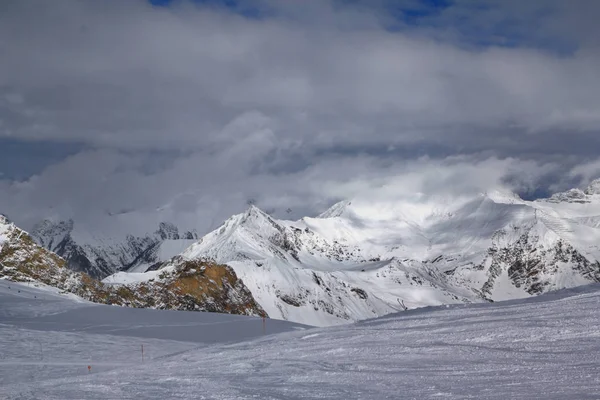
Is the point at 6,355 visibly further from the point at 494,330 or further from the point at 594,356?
the point at 594,356

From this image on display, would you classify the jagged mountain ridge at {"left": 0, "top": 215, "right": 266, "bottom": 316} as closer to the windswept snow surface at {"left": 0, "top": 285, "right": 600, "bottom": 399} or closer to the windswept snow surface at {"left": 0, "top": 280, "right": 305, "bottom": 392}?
the windswept snow surface at {"left": 0, "top": 280, "right": 305, "bottom": 392}

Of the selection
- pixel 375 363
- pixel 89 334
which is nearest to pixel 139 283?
pixel 89 334

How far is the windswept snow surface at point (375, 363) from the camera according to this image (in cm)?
1641

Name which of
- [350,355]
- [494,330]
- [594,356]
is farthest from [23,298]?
[594,356]

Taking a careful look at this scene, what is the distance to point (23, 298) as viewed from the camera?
51.1m

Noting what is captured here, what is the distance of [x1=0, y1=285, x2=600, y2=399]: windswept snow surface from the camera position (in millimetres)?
16406

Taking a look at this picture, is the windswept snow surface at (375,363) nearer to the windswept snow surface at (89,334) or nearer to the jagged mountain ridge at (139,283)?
the windswept snow surface at (89,334)

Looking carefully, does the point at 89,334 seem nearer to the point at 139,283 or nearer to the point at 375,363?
the point at 375,363

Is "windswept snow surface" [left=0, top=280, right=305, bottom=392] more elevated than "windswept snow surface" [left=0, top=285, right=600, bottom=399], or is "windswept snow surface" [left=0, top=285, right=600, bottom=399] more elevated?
"windswept snow surface" [left=0, top=280, right=305, bottom=392]

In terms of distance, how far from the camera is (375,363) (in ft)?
69.0

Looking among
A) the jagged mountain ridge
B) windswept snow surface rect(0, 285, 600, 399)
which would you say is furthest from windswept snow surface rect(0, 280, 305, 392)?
the jagged mountain ridge

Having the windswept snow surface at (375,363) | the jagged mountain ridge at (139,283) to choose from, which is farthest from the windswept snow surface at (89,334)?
the jagged mountain ridge at (139,283)

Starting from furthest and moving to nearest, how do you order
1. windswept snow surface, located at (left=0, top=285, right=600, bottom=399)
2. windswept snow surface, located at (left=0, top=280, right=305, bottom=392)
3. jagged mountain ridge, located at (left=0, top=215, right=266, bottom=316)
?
jagged mountain ridge, located at (left=0, top=215, right=266, bottom=316) → windswept snow surface, located at (left=0, top=280, right=305, bottom=392) → windswept snow surface, located at (left=0, top=285, right=600, bottom=399)

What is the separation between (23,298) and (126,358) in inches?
924
